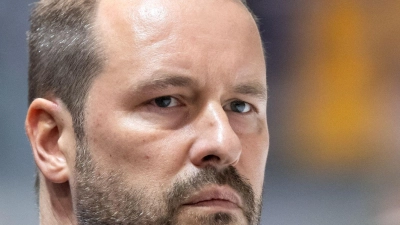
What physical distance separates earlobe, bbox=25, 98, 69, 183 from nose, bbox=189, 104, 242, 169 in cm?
30

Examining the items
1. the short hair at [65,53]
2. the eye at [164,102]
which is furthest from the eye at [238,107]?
the short hair at [65,53]

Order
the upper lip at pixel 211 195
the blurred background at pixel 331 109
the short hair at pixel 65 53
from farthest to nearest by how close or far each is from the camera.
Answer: the blurred background at pixel 331 109 < the short hair at pixel 65 53 < the upper lip at pixel 211 195

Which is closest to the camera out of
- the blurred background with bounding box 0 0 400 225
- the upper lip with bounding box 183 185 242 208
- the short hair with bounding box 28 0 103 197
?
the upper lip with bounding box 183 185 242 208

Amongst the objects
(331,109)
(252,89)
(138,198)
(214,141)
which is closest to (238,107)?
(252,89)

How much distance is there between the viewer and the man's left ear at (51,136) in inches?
50.4

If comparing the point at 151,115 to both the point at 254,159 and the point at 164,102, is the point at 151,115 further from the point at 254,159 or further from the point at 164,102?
the point at 254,159

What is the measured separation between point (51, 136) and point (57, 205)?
153mm

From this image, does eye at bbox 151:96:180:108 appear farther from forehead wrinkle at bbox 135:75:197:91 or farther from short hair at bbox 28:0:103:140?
short hair at bbox 28:0:103:140

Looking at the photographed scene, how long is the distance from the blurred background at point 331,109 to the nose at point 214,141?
30.2 inches

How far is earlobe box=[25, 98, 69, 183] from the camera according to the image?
50.8 inches

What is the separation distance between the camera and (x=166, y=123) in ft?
3.99

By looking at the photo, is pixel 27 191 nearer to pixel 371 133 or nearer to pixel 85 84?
pixel 85 84

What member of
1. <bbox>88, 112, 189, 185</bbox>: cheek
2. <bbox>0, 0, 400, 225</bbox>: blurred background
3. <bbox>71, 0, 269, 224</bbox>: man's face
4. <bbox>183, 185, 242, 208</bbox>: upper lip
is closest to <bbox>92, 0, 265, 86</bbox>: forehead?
<bbox>71, 0, 269, 224</bbox>: man's face

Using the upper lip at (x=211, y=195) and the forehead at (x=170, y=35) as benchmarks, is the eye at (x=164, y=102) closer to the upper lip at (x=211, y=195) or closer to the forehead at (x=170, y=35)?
the forehead at (x=170, y=35)
